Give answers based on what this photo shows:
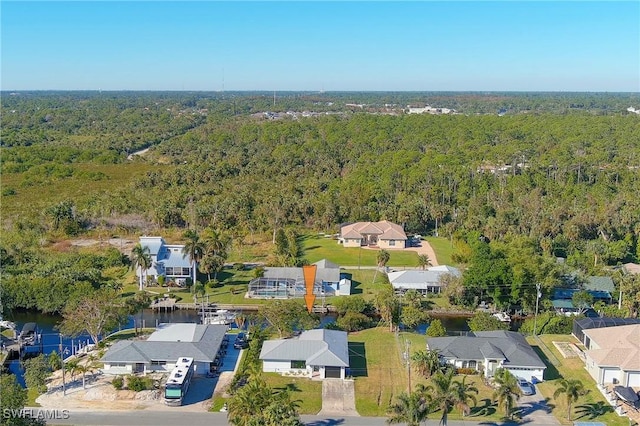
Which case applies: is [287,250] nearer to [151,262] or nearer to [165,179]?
[151,262]

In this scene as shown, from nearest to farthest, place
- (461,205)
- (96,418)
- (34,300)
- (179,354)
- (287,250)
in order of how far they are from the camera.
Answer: (96,418), (179,354), (34,300), (287,250), (461,205)

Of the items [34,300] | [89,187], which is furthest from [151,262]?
[89,187]

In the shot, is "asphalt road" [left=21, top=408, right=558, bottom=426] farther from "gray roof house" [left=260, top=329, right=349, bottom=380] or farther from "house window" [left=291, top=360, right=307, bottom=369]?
"house window" [left=291, top=360, right=307, bottom=369]

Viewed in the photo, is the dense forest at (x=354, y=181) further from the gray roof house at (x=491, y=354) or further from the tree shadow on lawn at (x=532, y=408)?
the tree shadow on lawn at (x=532, y=408)

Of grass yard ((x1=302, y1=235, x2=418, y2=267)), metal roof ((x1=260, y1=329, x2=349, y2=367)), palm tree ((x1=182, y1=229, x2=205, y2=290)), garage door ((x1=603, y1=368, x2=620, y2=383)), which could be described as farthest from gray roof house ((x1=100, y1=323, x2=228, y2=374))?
grass yard ((x1=302, y1=235, x2=418, y2=267))

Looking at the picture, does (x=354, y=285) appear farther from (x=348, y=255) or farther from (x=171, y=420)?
(x=171, y=420)

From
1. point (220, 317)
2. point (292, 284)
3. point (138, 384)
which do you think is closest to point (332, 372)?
point (138, 384)
